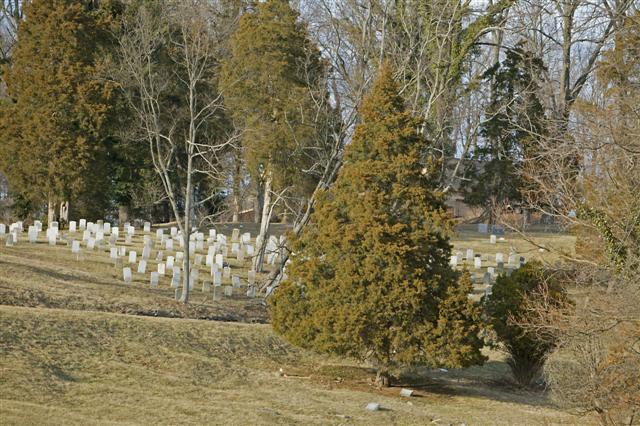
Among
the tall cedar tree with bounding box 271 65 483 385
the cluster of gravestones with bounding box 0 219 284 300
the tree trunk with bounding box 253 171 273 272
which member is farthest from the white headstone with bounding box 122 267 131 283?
the tall cedar tree with bounding box 271 65 483 385

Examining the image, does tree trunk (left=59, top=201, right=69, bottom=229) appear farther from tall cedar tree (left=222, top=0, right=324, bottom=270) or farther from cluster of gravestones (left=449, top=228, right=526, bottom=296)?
cluster of gravestones (left=449, top=228, right=526, bottom=296)

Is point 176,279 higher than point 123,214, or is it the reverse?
point 123,214

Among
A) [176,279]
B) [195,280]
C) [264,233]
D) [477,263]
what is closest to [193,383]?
[176,279]

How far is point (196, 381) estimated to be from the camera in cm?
1416

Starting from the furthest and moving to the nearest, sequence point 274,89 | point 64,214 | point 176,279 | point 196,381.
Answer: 1. point 64,214
2. point 274,89
3. point 176,279
4. point 196,381

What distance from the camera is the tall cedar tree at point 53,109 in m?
35.5

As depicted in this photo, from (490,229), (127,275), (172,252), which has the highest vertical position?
(490,229)

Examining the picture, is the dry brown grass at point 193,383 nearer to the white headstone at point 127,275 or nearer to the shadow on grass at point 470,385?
the shadow on grass at point 470,385

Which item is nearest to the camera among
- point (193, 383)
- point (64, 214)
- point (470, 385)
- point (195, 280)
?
point (193, 383)

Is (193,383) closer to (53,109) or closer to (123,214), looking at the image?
(53,109)

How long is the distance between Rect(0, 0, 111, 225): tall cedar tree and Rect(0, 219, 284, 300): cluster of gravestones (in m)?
2.41

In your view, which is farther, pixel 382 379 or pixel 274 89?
pixel 274 89

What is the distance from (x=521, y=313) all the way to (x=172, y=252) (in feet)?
58.1

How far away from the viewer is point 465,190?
44.3 m
